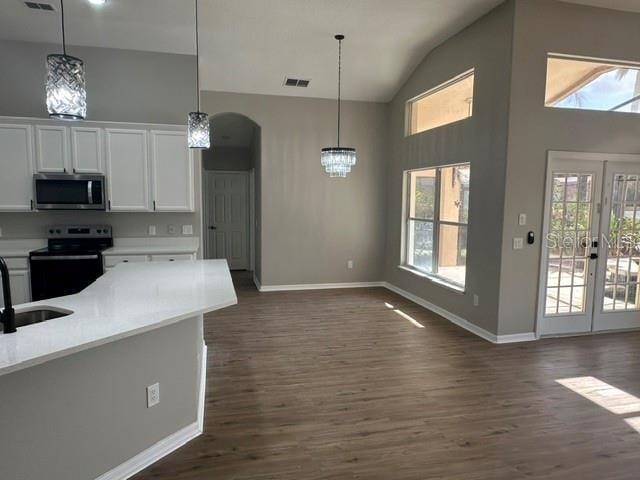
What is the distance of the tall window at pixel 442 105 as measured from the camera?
198 inches

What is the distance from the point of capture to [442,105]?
5633 millimetres

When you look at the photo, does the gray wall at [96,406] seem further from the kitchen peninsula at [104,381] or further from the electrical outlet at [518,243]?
the electrical outlet at [518,243]

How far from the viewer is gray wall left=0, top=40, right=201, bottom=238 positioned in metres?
4.82

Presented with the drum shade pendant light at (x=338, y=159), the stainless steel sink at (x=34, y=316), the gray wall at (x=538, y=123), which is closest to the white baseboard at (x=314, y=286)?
the drum shade pendant light at (x=338, y=159)

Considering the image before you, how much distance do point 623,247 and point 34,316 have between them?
18.3ft

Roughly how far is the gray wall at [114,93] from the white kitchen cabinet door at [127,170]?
1.05ft

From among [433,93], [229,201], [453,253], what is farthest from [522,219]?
[229,201]

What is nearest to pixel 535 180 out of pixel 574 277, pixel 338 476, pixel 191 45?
pixel 574 277

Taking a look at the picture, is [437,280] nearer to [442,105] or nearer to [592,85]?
[442,105]

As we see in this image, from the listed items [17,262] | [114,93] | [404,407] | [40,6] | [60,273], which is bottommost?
[404,407]

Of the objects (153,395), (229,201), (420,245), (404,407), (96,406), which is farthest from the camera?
(229,201)

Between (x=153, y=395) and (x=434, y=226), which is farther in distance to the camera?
(x=434, y=226)

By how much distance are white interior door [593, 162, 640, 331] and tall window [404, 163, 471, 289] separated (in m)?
1.47

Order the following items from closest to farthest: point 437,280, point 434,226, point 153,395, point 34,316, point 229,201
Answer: point 34,316 → point 153,395 → point 437,280 → point 434,226 → point 229,201
